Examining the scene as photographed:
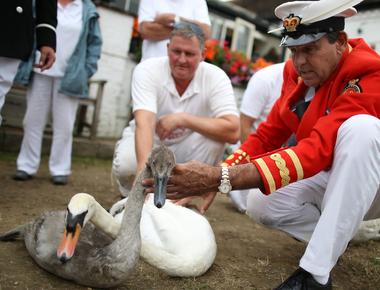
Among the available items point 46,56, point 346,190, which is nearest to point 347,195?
point 346,190

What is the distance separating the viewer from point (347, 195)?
2598 mm

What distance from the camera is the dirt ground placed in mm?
2809

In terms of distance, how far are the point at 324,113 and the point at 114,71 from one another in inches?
258

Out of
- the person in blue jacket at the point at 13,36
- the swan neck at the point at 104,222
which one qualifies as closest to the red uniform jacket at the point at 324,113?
the swan neck at the point at 104,222

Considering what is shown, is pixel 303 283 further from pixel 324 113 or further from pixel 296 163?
pixel 324 113

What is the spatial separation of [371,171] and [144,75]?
7.50 feet

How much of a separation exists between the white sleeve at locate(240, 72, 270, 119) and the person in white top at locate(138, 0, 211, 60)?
73 centimetres

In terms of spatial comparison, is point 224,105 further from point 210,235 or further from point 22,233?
point 22,233

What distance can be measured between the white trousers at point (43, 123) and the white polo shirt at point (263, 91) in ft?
6.39

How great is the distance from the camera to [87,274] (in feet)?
8.48

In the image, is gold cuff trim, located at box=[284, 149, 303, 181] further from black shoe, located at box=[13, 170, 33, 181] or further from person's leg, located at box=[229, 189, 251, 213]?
black shoe, located at box=[13, 170, 33, 181]

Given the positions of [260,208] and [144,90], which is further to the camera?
[144,90]

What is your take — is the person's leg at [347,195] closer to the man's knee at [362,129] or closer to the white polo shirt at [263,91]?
the man's knee at [362,129]

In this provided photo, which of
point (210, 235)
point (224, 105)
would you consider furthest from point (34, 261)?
point (224, 105)
